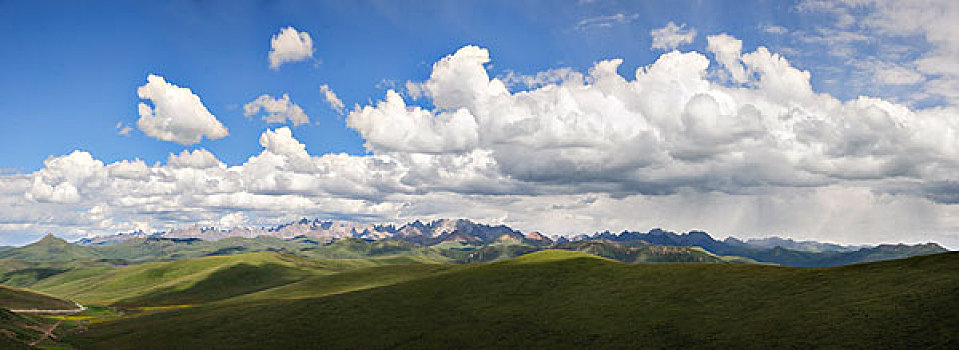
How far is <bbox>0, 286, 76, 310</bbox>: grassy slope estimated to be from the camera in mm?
137625

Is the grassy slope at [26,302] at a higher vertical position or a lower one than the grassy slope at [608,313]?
lower

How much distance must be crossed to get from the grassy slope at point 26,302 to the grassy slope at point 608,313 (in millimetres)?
37062

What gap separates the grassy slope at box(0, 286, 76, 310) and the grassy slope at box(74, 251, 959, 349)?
122 feet

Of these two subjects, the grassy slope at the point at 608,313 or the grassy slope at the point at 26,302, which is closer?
the grassy slope at the point at 608,313

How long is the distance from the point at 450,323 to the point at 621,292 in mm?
30511

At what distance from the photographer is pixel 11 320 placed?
9206cm

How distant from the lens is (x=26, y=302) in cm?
14325

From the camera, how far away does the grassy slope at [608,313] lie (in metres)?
58.6

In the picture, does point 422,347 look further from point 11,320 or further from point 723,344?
point 11,320

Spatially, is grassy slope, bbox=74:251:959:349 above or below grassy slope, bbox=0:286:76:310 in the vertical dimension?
above

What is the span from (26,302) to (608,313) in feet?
489

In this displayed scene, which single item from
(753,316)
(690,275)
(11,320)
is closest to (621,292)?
Result: (690,275)

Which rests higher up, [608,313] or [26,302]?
[608,313]

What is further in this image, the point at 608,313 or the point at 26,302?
the point at 26,302
